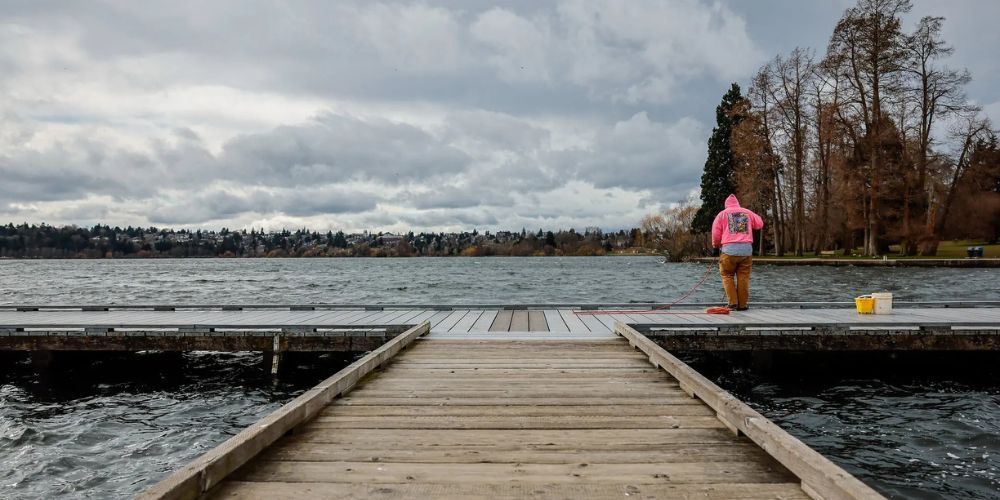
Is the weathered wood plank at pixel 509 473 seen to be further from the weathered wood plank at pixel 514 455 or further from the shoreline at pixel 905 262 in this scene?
the shoreline at pixel 905 262

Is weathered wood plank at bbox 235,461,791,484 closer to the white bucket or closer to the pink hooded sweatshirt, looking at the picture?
the pink hooded sweatshirt

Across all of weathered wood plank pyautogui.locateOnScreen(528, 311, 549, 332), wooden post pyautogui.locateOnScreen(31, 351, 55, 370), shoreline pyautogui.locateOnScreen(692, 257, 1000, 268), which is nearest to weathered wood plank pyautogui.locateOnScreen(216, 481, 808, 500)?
weathered wood plank pyautogui.locateOnScreen(528, 311, 549, 332)

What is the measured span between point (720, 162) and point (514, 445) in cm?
5770

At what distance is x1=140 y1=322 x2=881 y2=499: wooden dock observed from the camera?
296cm

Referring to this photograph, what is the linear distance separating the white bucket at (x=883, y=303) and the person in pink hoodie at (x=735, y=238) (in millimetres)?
2271

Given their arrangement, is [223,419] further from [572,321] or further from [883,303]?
[883,303]

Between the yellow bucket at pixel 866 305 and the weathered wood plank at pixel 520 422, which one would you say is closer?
the weathered wood plank at pixel 520 422

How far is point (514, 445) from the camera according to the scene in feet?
12.0

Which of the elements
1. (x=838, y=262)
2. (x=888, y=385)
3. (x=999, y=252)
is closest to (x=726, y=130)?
(x=838, y=262)

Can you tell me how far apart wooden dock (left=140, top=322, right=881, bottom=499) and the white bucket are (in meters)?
7.06

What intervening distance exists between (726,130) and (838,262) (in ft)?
66.7

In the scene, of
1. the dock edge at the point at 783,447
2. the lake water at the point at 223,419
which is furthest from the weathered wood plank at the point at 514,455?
the lake water at the point at 223,419

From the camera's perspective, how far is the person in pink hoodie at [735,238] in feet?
33.4

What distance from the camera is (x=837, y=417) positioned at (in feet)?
24.2
